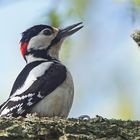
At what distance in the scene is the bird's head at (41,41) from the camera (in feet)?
14.0

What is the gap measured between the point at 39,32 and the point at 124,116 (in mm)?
2348

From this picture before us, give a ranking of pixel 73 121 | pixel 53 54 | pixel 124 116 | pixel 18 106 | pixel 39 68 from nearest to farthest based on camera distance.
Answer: pixel 73 121, pixel 124 116, pixel 18 106, pixel 39 68, pixel 53 54

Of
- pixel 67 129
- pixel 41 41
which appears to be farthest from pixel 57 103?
pixel 67 129

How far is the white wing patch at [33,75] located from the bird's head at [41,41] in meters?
0.53

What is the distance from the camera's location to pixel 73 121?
1766 millimetres

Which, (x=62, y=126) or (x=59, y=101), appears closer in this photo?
(x=62, y=126)

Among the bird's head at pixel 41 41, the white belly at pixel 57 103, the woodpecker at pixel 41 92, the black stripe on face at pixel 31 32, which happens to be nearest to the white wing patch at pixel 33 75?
the woodpecker at pixel 41 92

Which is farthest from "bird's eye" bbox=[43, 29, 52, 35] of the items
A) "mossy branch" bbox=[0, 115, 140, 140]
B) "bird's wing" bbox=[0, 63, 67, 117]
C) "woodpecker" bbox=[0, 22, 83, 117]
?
"mossy branch" bbox=[0, 115, 140, 140]

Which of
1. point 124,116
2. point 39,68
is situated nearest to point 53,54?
point 39,68

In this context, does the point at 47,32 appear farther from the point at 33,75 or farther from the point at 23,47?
the point at 33,75

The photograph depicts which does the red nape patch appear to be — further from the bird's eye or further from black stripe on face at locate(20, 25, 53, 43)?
the bird's eye

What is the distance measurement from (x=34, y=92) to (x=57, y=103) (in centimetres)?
19

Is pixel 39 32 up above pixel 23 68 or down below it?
above

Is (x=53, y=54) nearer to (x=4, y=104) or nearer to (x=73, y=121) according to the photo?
(x=4, y=104)
